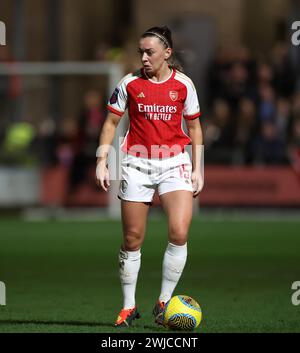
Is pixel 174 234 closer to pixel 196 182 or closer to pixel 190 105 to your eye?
pixel 196 182

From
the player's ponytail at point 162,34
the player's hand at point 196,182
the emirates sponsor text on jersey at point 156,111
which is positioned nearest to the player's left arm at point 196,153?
the player's hand at point 196,182

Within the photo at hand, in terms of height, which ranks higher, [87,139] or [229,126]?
[229,126]

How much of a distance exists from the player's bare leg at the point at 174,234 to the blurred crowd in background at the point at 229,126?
43.7 feet

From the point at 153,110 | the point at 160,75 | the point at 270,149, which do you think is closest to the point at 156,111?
the point at 153,110

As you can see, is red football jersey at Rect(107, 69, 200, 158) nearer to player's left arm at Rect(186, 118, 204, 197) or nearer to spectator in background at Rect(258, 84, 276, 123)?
player's left arm at Rect(186, 118, 204, 197)

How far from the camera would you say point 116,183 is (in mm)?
22281

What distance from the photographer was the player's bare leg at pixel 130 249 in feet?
29.9

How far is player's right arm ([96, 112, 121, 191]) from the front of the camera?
9.04m

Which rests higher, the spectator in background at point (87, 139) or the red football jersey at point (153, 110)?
the red football jersey at point (153, 110)

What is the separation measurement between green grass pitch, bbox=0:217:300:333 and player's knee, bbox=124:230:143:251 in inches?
23.3

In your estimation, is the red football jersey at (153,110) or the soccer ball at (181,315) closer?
the soccer ball at (181,315)

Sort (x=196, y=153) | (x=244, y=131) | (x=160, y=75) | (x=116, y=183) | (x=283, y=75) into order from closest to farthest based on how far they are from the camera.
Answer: (x=160, y=75), (x=196, y=153), (x=116, y=183), (x=244, y=131), (x=283, y=75)

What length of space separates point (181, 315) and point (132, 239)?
2.29ft

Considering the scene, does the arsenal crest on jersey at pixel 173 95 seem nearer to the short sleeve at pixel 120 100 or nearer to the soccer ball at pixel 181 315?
the short sleeve at pixel 120 100
